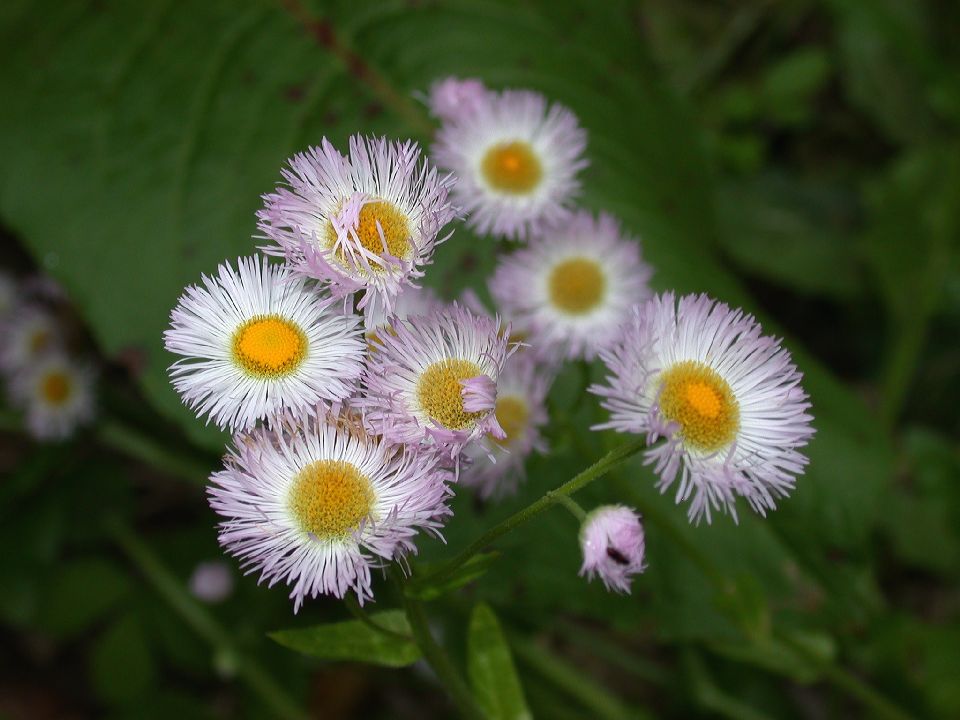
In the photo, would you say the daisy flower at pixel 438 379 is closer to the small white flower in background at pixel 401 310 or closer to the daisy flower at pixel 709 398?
the small white flower in background at pixel 401 310

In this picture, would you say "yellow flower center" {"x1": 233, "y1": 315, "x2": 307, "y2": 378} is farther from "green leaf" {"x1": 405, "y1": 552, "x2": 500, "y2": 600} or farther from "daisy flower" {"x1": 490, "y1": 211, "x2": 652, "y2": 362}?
"daisy flower" {"x1": 490, "y1": 211, "x2": 652, "y2": 362}

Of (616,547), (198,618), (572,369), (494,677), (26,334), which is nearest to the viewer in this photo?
(616,547)

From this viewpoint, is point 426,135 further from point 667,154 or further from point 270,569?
point 270,569

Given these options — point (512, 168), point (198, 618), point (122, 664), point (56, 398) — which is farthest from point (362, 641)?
point (56, 398)

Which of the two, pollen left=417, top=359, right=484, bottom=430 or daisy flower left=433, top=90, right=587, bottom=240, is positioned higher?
daisy flower left=433, top=90, right=587, bottom=240

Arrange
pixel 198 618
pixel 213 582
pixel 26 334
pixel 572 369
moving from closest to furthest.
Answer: pixel 572 369
pixel 213 582
pixel 198 618
pixel 26 334

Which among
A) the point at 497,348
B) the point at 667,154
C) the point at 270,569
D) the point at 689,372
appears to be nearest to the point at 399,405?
the point at 497,348

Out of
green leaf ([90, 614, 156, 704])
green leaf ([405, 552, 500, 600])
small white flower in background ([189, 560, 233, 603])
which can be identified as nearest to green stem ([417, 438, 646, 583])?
green leaf ([405, 552, 500, 600])

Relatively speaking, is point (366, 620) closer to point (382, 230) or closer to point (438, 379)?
point (438, 379)

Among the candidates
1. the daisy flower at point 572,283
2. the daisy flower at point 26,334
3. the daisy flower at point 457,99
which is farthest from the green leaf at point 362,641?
the daisy flower at point 26,334
